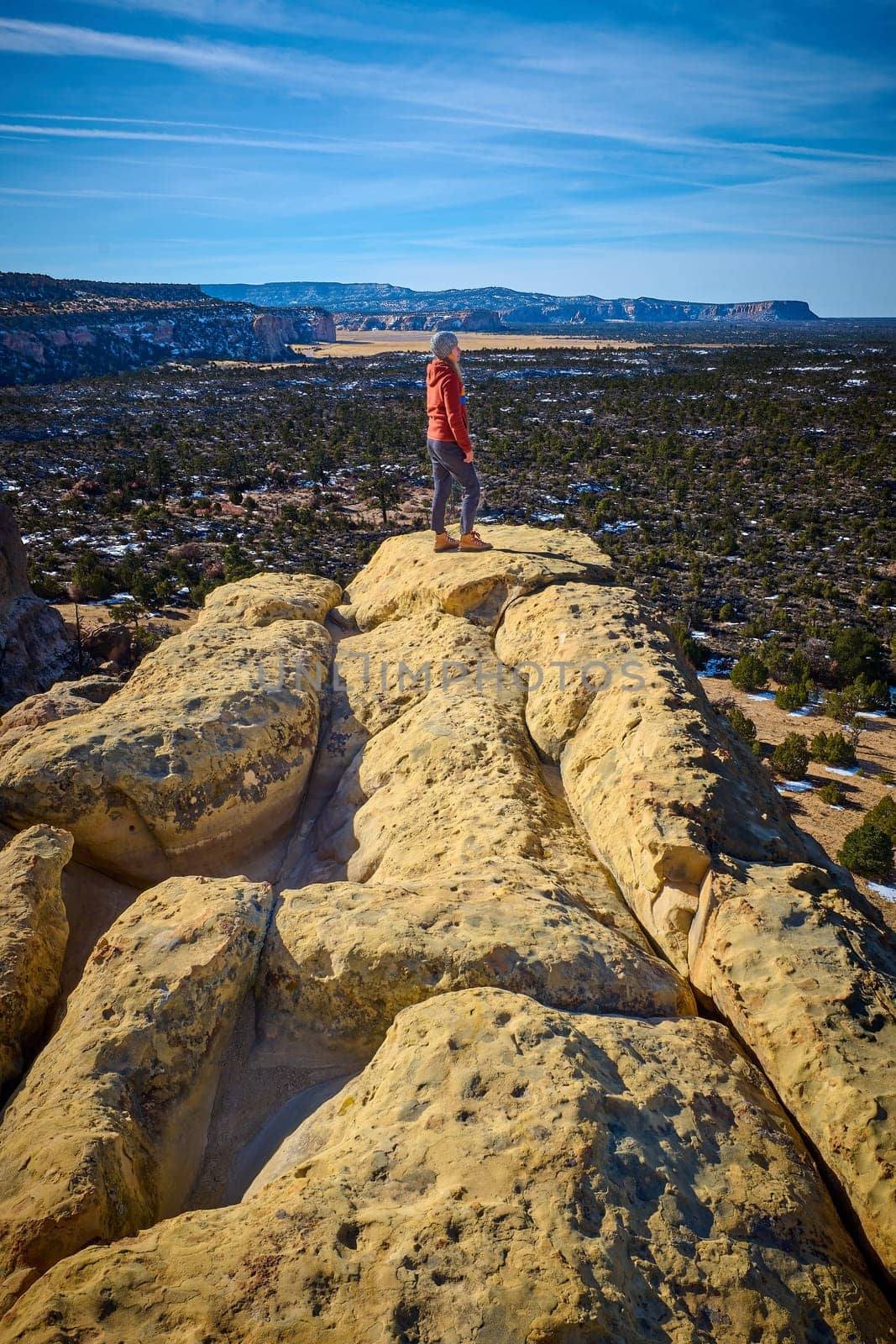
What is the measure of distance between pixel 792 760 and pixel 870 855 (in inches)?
98.4

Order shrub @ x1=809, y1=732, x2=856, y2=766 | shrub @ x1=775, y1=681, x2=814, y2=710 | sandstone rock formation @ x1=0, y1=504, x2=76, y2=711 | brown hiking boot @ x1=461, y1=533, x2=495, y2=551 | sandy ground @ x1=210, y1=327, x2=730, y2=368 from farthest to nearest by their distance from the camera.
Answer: sandy ground @ x1=210, y1=327, x2=730, y2=368
shrub @ x1=775, y1=681, x2=814, y2=710
sandstone rock formation @ x1=0, y1=504, x2=76, y2=711
shrub @ x1=809, y1=732, x2=856, y2=766
brown hiking boot @ x1=461, y1=533, x2=495, y2=551

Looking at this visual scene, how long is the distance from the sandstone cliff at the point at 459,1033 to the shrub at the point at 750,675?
32.3 ft

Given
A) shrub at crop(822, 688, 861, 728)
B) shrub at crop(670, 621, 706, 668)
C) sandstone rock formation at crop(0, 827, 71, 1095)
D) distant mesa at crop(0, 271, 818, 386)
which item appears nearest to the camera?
sandstone rock formation at crop(0, 827, 71, 1095)

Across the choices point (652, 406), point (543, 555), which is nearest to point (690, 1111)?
point (543, 555)

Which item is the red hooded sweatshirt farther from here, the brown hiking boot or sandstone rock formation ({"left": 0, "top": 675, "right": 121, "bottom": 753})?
sandstone rock formation ({"left": 0, "top": 675, "right": 121, "bottom": 753})

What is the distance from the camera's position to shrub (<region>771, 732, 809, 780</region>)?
11.2 m

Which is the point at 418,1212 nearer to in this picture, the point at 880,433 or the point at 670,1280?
the point at 670,1280

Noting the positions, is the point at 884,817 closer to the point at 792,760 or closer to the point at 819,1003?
the point at 792,760

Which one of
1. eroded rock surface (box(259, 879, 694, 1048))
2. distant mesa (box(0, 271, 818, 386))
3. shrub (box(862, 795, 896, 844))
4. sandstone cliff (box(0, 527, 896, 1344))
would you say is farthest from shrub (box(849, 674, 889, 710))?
distant mesa (box(0, 271, 818, 386))

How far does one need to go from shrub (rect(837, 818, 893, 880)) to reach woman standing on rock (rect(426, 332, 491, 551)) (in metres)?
5.87

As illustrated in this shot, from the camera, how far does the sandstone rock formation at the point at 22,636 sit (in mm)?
12578

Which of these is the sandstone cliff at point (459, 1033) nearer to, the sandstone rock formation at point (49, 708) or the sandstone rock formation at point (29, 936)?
the sandstone rock formation at point (29, 936)

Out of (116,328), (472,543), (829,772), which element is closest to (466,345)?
(116,328)

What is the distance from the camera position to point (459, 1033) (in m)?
3.04
